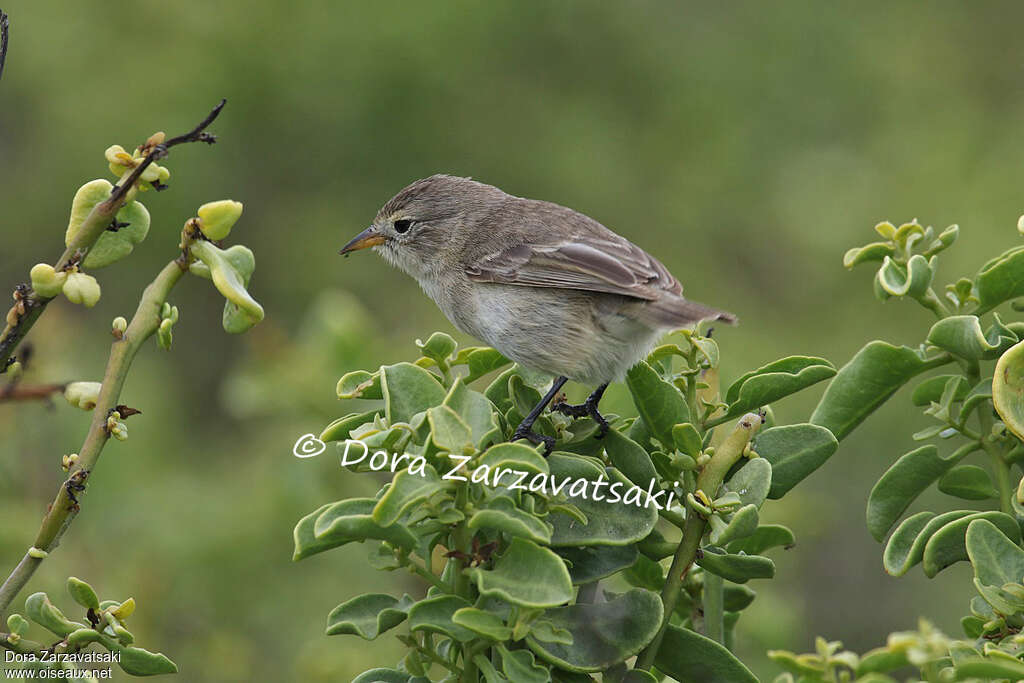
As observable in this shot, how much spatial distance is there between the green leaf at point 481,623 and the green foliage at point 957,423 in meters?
0.49

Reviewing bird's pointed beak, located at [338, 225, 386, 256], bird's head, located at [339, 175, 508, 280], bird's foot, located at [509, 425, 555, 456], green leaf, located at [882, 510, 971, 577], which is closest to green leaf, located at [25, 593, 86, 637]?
bird's foot, located at [509, 425, 555, 456]

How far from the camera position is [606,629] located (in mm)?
2105

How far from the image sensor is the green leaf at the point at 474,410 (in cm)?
218

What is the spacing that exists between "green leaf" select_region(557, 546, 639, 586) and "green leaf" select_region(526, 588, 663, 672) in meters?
0.06

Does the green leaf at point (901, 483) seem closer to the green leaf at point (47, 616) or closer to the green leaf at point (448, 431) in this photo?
the green leaf at point (448, 431)

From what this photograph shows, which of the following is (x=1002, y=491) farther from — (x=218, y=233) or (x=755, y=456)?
(x=218, y=233)

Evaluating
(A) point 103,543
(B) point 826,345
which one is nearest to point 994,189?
(B) point 826,345

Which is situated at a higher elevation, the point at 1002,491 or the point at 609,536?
the point at 1002,491

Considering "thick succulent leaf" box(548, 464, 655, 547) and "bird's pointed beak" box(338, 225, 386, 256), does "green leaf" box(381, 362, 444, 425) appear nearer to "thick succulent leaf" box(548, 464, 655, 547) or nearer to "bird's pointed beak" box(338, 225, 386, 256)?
"thick succulent leaf" box(548, 464, 655, 547)

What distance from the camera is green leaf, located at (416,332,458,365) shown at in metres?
2.55

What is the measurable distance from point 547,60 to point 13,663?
8256 millimetres

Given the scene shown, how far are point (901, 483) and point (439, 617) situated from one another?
40.1 inches

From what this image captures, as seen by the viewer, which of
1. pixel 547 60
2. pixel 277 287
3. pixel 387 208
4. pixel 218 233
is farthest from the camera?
pixel 547 60

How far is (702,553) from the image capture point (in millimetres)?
2219
